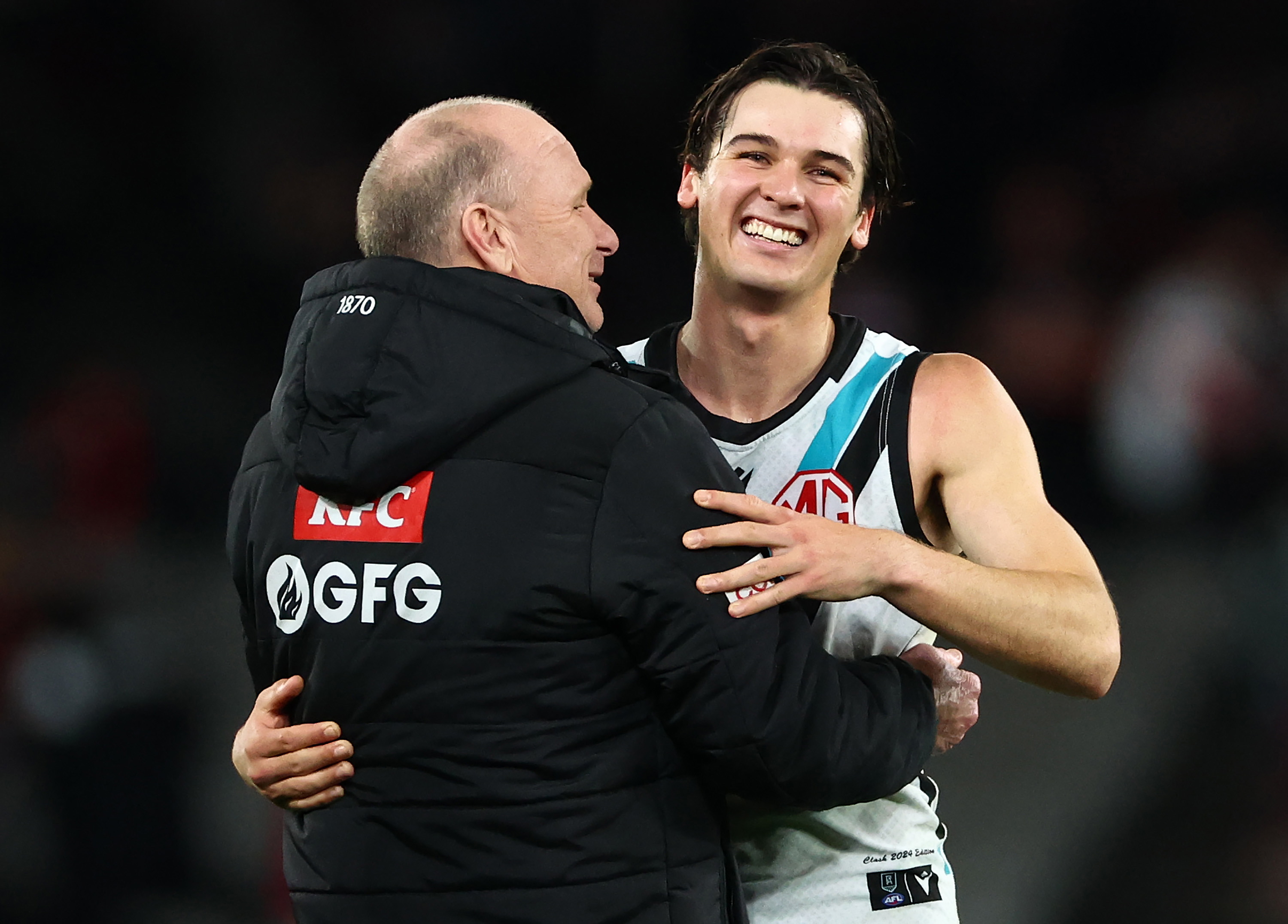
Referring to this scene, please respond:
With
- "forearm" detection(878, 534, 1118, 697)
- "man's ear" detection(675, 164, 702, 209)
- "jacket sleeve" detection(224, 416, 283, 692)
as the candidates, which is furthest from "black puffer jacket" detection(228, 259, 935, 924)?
"man's ear" detection(675, 164, 702, 209)

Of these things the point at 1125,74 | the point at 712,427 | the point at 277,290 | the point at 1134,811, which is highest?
the point at 1125,74

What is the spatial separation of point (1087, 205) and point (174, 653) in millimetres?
4618

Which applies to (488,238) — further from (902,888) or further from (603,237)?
(902,888)

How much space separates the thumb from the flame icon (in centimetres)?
10

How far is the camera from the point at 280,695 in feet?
5.87

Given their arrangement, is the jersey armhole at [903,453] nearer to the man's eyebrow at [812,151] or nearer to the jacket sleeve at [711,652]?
the man's eyebrow at [812,151]

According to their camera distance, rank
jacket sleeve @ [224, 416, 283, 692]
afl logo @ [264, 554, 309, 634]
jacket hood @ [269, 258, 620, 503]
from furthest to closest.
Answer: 1. jacket sleeve @ [224, 416, 283, 692]
2. afl logo @ [264, 554, 309, 634]
3. jacket hood @ [269, 258, 620, 503]

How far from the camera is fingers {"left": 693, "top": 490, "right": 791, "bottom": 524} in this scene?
65.5 inches

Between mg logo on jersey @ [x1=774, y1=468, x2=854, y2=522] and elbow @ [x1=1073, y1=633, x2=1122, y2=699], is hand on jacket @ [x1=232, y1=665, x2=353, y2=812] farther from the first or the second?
elbow @ [x1=1073, y1=633, x2=1122, y2=699]

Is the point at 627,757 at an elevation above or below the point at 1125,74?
below

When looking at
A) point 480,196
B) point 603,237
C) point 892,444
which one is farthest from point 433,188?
point 892,444

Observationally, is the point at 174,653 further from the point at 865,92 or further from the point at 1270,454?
the point at 1270,454

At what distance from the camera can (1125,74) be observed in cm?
639

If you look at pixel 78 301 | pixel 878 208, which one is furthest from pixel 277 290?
pixel 878 208
